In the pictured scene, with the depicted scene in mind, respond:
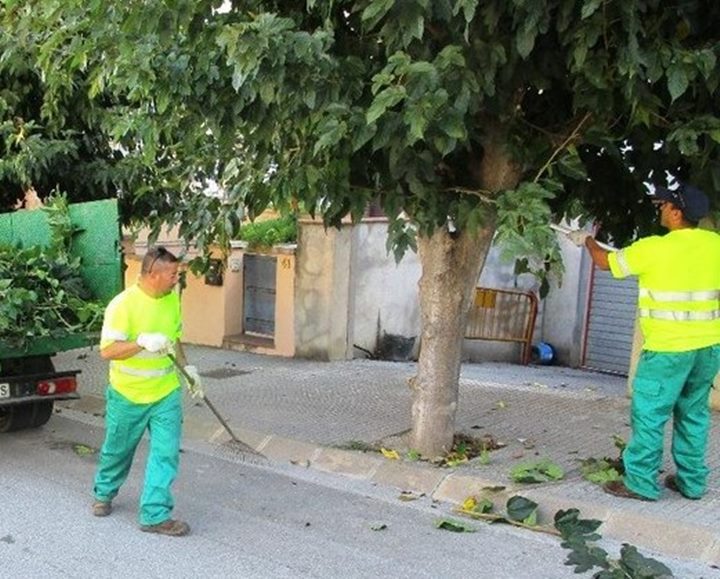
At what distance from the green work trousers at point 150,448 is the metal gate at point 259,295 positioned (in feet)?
19.6

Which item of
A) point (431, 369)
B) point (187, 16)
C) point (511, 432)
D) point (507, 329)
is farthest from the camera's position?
point (507, 329)

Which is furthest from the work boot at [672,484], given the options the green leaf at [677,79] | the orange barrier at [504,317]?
the orange barrier at [504,317]

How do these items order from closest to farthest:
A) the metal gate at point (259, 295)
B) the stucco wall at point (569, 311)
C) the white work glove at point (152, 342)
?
the white work glove at point (152, 342)
the metal gate at point (259, 295)
the stucco wall at point (569, 311)

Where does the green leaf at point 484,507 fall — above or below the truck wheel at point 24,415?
above

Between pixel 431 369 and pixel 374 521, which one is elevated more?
pixel 431 369

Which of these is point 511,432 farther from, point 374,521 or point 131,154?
point 131,154

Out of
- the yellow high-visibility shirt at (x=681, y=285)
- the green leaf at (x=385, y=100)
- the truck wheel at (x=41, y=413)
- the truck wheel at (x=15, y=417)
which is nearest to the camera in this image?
the green leaf at (x=385, y=100)

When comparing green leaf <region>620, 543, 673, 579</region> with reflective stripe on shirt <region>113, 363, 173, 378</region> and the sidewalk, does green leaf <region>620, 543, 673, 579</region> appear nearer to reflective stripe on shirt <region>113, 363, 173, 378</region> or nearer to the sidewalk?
the sidewalk

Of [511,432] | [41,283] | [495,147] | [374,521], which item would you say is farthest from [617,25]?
[41,283]

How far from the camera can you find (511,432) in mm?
6914

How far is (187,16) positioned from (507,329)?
8829mm

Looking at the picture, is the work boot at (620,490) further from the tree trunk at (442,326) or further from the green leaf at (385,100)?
the green leaf at (385,100)

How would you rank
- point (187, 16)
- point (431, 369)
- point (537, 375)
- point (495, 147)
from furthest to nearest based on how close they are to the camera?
point (537, 375) < point (431, 369) < point (495, 147) < point (187, 16)

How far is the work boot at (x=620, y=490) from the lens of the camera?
5.28 meters
